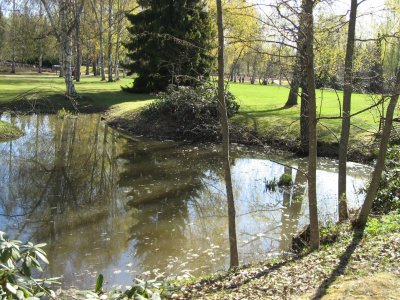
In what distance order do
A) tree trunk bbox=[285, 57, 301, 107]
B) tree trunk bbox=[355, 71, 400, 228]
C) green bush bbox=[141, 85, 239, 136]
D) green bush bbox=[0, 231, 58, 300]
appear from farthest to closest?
green bush bbox=[141, 85, 239, 136]
tree trunk bbox=[355, 71, 400, 228]
tree trunk bbox=[285, 57, 301, 107]
green bush bbox=[0, 231, 58, 300]

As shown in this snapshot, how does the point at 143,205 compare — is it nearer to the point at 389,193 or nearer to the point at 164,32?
the point at 389,193

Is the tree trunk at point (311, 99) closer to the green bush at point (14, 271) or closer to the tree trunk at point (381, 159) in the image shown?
the tree trunk at point (381, 159)

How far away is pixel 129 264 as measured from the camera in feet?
27.2

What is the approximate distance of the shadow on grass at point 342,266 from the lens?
5.26 metres

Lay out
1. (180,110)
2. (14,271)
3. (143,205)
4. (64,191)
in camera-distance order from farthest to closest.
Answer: (180,110) → (64,191) → (143,205) → (14,271)

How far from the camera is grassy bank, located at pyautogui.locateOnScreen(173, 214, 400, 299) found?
17.1 ft

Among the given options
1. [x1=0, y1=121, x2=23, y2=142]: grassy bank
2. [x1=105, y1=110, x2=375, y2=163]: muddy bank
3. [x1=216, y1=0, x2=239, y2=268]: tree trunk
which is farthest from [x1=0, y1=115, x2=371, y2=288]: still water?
[x1=216, y1=0, x2=239, y2=268]: tree trunk

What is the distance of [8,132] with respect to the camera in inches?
803

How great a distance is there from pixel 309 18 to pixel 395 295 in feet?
12.5

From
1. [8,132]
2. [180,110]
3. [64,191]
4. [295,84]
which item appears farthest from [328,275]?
[8,132]

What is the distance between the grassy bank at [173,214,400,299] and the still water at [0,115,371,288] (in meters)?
1.58

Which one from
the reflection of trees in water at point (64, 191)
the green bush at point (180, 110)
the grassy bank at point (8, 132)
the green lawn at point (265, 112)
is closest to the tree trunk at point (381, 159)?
the reflection of trees in water at point (64, 191)

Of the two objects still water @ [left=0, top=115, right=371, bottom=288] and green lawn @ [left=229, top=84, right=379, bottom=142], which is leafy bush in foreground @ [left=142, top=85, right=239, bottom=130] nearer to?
green lawn @ [left=229, top=84, right=379, bottom=142]

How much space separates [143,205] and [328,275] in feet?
22.7
